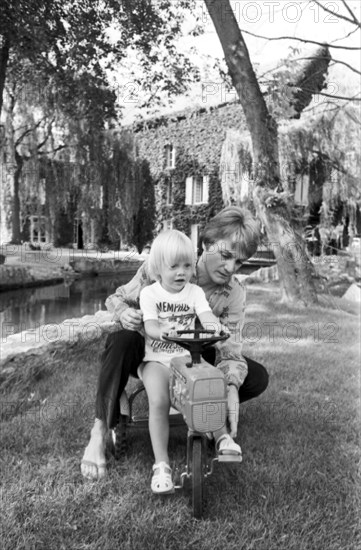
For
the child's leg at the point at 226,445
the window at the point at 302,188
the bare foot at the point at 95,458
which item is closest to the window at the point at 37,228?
the window at the point at 302,188

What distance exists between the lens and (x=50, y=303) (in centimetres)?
891

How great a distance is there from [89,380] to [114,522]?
155 cm

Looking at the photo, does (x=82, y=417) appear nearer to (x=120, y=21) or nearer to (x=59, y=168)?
(x=120, y=21)

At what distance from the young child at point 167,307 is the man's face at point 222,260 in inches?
7.3

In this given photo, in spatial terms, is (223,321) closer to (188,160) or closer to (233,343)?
(233,343)

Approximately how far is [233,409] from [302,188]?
431 inches

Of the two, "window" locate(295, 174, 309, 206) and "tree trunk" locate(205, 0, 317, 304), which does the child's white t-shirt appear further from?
"window" locate(295, 174, 309, 206)

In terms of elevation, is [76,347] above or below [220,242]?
below

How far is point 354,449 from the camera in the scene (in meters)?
2.23

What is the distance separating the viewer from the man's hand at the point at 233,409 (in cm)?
195

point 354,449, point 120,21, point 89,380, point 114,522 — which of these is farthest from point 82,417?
point 120,21

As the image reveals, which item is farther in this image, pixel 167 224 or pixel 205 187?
pixel 167 224

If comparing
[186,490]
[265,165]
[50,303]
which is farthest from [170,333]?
[50,303]

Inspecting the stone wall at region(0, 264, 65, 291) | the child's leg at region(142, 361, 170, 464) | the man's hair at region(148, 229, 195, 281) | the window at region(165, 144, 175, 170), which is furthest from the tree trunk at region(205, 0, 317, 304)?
the window at region(165, 144, 175, 170)
